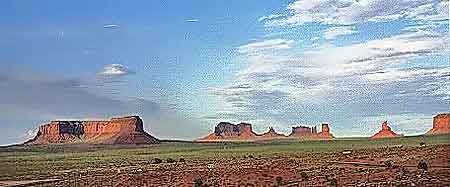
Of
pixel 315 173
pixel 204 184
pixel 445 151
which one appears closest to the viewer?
pixel 204 184

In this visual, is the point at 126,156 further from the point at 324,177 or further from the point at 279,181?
the point at 324,177

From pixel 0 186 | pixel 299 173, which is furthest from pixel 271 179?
pixel 0 186

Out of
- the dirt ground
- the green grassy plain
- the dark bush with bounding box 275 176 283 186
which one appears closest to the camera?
the dirt ground

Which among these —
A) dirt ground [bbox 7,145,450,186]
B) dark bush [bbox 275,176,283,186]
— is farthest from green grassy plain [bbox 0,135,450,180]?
dark bush [bbox 275,176,283,186]

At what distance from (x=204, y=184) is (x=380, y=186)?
10.4 meters

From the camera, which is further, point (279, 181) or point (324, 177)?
point (324, 177)

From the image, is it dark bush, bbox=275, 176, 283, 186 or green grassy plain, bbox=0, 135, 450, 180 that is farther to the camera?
green grassy plain, bbox=0, 135, 450, 180

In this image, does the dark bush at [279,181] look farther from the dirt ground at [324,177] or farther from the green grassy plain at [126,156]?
the green grassy plain at [126,156]

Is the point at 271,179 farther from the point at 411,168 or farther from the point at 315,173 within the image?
the point at 411,168

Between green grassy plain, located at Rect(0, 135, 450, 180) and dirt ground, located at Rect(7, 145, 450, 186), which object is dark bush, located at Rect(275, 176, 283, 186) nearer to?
dirt ground, located at Rect(7, 145, 450, 186)

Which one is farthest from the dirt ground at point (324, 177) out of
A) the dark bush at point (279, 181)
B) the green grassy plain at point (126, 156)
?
the green grassy plain at point (126, 156)

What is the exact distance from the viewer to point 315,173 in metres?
40.4

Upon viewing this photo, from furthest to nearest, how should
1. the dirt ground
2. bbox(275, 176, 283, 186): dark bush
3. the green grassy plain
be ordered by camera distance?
1. the green grassy plain
2. bbox(275, 176, 283, 186): dark bush
3. the dirt ground

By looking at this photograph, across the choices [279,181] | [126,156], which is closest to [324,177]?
[279,181]
